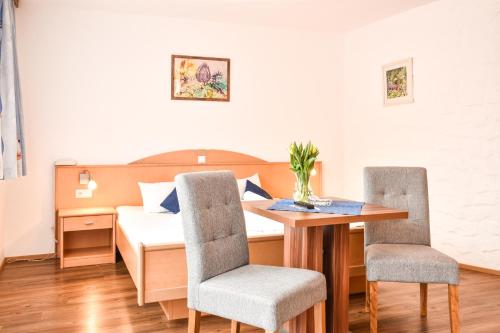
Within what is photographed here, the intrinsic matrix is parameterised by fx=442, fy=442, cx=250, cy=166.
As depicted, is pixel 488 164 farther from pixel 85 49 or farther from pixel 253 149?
pixel 85 49

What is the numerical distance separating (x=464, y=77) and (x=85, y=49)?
3.69m

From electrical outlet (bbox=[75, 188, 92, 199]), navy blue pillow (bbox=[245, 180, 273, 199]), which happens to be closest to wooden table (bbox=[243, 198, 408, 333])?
navy blue pillow (bbox=[245, 180, 273, 199])

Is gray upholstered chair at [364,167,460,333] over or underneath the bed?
over

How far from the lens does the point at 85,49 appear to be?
4.47m

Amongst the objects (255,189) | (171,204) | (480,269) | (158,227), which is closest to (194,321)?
(158,227)

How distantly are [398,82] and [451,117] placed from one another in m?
0.79

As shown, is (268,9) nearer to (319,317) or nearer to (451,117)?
(451,117)

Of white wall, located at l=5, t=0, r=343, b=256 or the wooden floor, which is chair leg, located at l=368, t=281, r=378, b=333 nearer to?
the wooden floor

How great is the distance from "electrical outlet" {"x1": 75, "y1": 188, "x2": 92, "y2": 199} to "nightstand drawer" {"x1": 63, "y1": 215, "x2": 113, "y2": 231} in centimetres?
41

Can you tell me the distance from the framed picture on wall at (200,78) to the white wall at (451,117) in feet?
5.73

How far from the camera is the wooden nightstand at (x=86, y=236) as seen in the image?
4016mm

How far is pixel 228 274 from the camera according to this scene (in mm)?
2084

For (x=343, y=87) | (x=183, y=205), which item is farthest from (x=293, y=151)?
(x=343, y=87)

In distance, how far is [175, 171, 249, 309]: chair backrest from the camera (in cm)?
203
